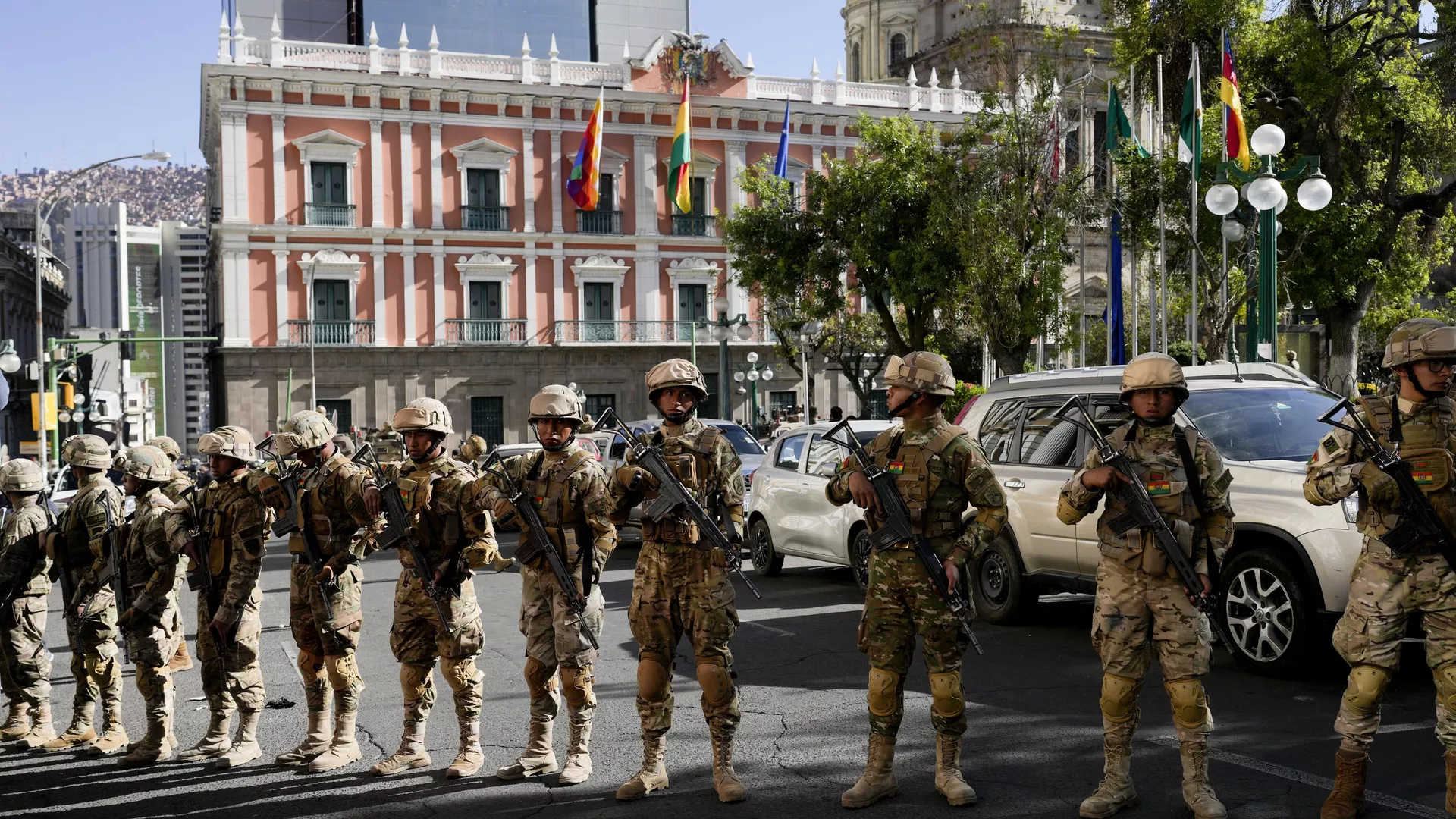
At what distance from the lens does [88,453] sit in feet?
24.0

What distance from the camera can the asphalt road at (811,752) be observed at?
5.63 m

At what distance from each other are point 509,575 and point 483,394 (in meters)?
28.5

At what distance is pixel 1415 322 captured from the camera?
206 inches

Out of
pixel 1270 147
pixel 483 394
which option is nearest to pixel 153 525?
pixel 1270 147

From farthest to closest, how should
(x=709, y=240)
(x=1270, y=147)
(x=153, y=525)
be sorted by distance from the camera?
(x=709, y=240)
(x=1270, y=147)
(x=153, y=525)

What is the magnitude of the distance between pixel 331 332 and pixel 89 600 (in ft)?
115

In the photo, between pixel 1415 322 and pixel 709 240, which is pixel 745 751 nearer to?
pixel 1415 322

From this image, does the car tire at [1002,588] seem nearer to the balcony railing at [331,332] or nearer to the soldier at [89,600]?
the soldier at [89,600]

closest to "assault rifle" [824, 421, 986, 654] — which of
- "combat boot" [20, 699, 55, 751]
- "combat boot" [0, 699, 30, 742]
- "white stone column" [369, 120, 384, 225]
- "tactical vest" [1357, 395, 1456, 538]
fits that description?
"tactical vest" [1357, 395, 1456, 538]

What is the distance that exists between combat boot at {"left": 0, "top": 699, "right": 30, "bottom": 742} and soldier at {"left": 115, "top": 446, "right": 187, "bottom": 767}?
Answer: 36.7 inches

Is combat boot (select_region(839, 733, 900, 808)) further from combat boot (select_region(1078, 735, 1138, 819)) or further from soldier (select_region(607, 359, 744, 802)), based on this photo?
combat boot (select_region(1078, 735, 1138, 819))

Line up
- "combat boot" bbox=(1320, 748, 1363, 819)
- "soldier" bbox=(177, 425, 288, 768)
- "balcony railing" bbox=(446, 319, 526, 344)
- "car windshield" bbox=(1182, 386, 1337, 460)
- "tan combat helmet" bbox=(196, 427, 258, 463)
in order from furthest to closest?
"balcony railing" bbox=(446, 319, 526, 344), "car windshield" bbox=(1182, 386, 1337, 460), "tan combat helmet" bbox=(196, 427, 258, 463), "soldier" bbox=(177, 425, 288, 768), "combat boot" bbox=(1320, 748, 1363, 819)

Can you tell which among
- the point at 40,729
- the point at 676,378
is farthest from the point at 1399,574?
the point at 40,729

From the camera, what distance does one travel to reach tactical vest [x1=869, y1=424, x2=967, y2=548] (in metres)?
5.57
